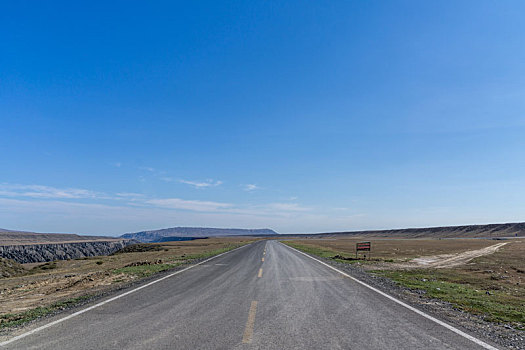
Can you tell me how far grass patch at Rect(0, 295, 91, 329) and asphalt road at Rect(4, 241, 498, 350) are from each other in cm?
121

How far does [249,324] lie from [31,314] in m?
6.14

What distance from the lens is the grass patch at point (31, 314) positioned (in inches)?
301

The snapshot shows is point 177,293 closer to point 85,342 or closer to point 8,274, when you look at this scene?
point 85,342

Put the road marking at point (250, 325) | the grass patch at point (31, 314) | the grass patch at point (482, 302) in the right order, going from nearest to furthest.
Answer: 1. the road marking at point (250, 325)
2. the grass patch at point (31, 314)
3. the grass patch at point (482, 302)

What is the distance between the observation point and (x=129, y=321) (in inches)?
288

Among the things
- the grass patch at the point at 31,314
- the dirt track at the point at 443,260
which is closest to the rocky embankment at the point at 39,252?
the grass patch at the point at 31,314

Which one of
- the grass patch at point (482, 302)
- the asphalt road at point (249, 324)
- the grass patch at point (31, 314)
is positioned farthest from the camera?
the grass patch at point (482, 302)

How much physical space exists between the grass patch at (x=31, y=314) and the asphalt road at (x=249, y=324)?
121cm

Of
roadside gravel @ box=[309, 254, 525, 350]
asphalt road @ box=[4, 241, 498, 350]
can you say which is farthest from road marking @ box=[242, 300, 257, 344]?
roadside gravel @ box=[309, 254, 525, 350]

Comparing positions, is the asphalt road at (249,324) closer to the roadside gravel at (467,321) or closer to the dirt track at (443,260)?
the roadside gravel at (467,321)

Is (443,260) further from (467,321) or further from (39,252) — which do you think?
(39,252)

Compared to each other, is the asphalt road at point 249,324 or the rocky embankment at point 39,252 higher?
the asphalt road at point 249,324

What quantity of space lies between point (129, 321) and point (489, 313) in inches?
358

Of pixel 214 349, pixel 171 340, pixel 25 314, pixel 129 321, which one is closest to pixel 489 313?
pixel 214 349
